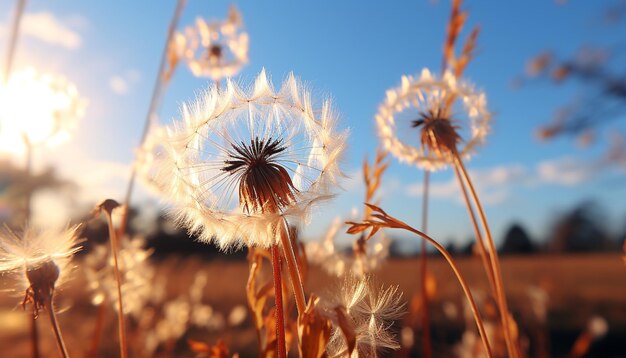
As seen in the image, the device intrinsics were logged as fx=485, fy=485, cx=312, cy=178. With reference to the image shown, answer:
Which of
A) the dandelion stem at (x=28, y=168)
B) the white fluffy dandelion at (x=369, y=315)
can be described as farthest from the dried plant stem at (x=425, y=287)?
the dandelion stem at (x=28, y=168)

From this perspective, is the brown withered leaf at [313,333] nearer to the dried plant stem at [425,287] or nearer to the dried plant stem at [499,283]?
the dried plant stem at [499,283]

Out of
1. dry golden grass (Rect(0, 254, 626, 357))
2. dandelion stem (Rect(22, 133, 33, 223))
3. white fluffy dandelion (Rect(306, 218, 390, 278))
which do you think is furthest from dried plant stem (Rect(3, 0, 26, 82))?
dry golden grass (Rect(0, 254, 626, 357))

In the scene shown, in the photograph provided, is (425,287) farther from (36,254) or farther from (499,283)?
(36,254)

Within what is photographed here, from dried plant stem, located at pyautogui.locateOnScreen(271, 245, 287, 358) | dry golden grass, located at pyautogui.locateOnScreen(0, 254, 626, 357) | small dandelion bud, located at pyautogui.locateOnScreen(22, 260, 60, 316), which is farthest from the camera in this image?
dry golden grass, located at pyautogui.locateOnScreen(0, 254, 626, 357)

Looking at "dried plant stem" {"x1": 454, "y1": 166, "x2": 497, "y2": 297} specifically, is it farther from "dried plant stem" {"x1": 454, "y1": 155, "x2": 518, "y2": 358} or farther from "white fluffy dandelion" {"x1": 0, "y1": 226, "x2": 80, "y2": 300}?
"white fluffy dandelion" {"x1": 0, "y1": 226, "x2": 80, "y2": 300}

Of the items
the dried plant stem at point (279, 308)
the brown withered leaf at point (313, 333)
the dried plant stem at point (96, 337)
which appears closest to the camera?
the brown withered leaf at point (313, 333)
